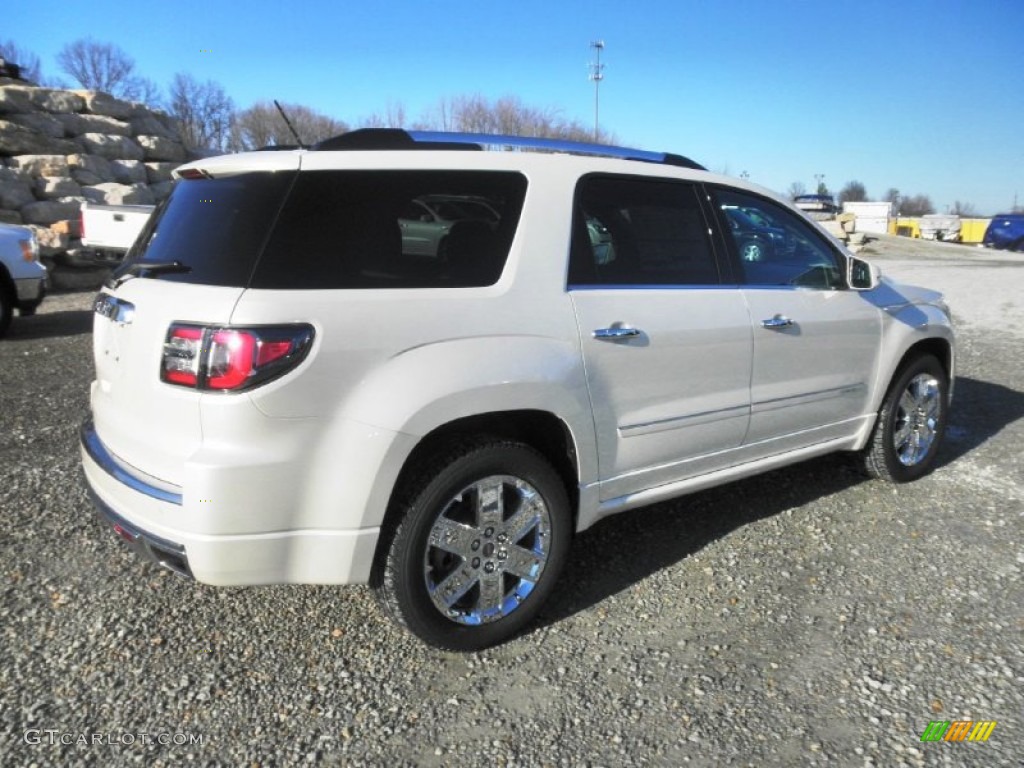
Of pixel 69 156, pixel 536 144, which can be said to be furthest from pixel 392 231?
pixel 69 156

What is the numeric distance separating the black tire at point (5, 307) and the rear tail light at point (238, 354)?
781 cm

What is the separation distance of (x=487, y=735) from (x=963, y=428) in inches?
200

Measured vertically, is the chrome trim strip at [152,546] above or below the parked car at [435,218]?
below

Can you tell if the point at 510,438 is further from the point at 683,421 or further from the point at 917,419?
the point at 917,419

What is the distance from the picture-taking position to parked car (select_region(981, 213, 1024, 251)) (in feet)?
122

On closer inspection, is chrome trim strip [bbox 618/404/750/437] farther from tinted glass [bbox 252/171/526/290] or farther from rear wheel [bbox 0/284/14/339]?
rear wheel [bbox 0/284/14/339]

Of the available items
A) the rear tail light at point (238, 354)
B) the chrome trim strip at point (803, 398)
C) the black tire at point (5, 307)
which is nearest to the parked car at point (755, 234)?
the chrome trim strip at point (803, 398)

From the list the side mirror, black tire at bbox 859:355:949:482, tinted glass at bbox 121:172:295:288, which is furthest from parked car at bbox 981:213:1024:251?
tinted glass at bbox 121:172:295:288

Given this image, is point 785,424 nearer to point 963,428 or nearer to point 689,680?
point 689,680

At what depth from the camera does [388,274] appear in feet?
8.55

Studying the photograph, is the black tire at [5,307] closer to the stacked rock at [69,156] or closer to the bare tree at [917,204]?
the stacked rock at [69,156]

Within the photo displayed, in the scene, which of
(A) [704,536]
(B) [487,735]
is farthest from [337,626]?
(A) [704,536]

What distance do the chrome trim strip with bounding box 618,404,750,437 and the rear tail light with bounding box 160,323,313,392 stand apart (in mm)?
1391

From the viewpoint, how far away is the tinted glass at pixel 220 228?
98.0 inches
